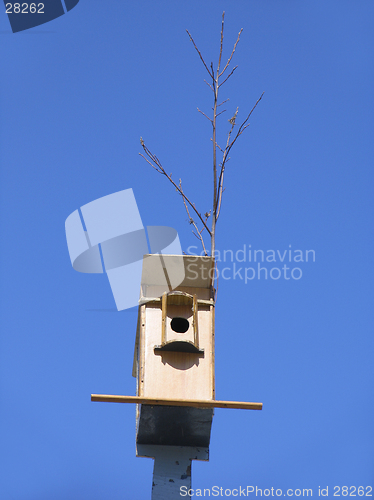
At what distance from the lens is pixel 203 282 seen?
694 centimetres

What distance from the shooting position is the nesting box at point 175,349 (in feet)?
20.6

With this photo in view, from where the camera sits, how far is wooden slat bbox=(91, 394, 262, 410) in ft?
19.4

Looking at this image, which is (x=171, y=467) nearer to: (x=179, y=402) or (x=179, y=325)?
(x=179, y=402)

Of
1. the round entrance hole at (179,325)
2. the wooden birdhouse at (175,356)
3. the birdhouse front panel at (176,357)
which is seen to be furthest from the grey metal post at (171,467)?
the round entrance hole at (179,325)

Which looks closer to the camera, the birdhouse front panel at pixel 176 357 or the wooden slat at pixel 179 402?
the wooden slat at pixel 179 402

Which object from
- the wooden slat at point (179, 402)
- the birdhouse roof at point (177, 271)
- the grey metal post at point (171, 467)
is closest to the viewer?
the wooden slat at point (179, 402)

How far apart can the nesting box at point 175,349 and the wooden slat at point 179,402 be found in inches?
2.1

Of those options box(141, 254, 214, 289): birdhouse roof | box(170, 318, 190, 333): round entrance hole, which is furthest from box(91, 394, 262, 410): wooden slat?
box(141, 254, 214, 289): birdhouse roof

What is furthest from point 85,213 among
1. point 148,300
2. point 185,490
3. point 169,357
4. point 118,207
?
point 185,490

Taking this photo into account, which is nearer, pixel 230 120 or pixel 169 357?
pixel 169 357

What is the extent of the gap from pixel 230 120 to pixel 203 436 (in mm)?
3418

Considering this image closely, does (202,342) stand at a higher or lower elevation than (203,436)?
higher

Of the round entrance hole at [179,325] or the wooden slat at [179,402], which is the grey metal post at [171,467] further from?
the round entrance hole at [179,325]

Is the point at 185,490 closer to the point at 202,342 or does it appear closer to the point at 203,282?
the point at 202,342
